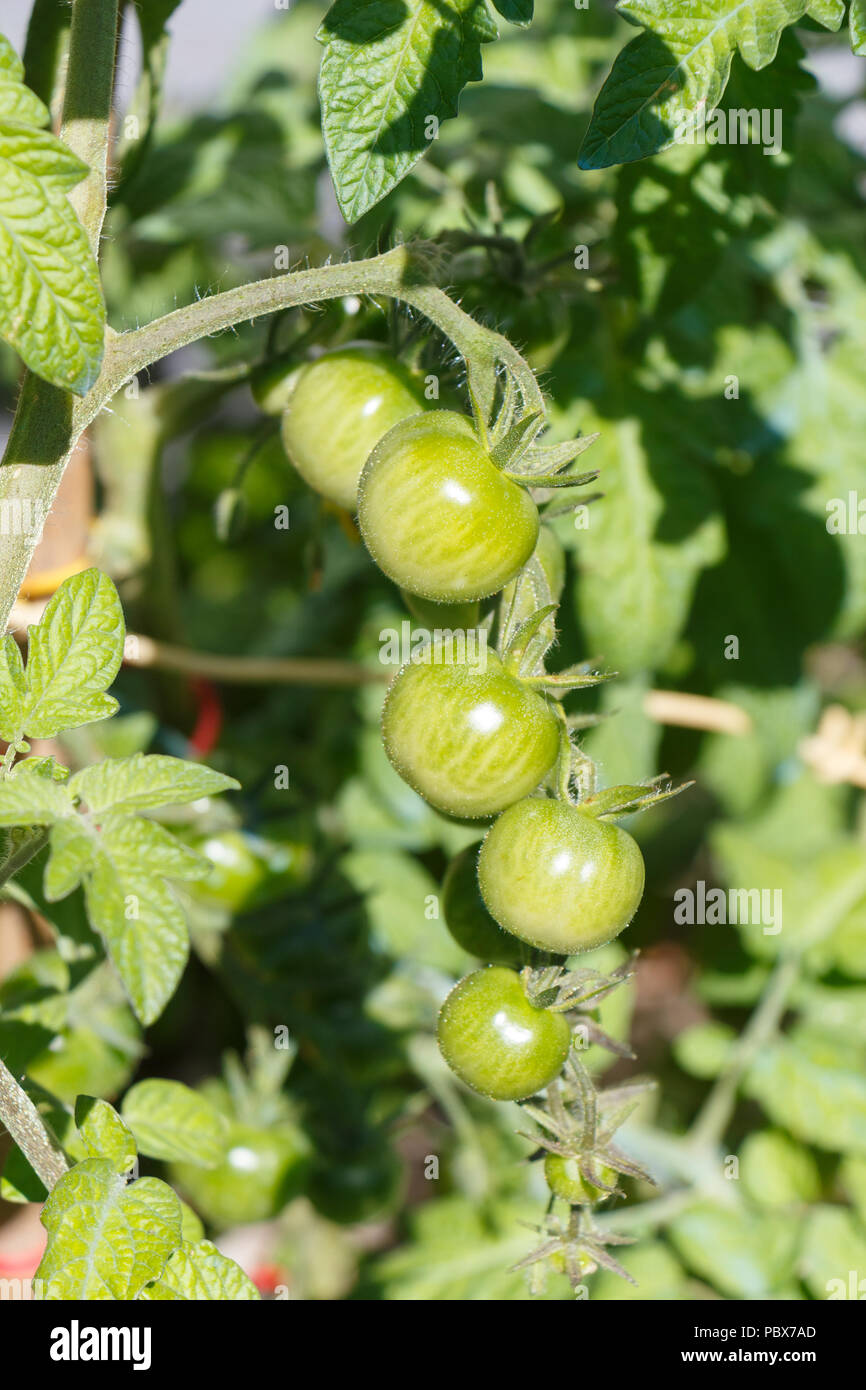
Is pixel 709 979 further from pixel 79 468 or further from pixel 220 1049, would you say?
pixel 79 468

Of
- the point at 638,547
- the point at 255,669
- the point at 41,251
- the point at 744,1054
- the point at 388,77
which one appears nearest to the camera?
the point at 41,251

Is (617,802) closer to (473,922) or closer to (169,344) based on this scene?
(473,922)

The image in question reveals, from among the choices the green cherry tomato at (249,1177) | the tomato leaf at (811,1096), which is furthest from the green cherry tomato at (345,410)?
the tomato leaf at (811,1096)

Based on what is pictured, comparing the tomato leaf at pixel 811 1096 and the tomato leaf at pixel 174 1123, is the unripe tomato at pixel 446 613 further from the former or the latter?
the tomato leaf at pixel 811 1096

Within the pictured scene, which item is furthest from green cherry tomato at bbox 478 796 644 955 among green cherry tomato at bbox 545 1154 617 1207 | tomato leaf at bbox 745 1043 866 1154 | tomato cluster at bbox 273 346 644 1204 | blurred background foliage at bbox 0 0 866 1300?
tomato leaf at bbox 745 1043 866 1154

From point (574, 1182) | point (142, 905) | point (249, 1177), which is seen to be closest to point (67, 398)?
point (142, 905)

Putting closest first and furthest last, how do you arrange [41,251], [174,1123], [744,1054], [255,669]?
[41,251], [174,1123], [255,669], [744,1054]
